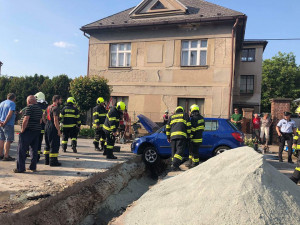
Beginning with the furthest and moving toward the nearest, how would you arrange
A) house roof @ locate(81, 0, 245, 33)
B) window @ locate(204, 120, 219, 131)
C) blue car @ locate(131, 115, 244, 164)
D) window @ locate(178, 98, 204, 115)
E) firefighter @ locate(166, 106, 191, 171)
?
window @ locate(178, 98, 204, 115) → house roof @ locate(81, 0, 245, 33) → window @ locate(204, 120, 219, 131) → blue car @ locate(131, 115, 244, 164) → firefighter @ locate(166, 106, 191, 171)

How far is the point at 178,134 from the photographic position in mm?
6000

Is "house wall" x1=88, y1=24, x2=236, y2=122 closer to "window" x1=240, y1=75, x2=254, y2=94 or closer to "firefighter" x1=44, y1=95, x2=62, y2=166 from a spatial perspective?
"firefighter" x1=44, y1=95, x2=62, y2=166

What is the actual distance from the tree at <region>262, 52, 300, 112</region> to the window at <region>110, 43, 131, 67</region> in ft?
85.9

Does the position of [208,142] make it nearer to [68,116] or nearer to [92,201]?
[92,201]

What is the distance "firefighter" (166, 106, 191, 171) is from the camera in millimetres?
5969

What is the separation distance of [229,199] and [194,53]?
1203cm

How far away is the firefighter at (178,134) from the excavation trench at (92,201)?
3.91 feet

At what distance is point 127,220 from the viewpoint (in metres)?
3.61

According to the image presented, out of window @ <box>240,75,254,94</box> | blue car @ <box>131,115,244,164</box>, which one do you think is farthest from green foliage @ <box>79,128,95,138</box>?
window @ <box>240,75,254,94</box>

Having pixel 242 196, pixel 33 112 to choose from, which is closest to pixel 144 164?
pixel 33 112

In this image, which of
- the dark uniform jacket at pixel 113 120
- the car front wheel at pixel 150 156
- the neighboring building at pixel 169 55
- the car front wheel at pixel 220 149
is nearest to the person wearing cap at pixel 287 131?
the car front wheel at pixel 220 149

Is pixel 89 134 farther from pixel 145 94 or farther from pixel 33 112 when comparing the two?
pixel 33 112

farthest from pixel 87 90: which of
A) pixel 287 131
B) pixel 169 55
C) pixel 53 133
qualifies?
pixel 287 131

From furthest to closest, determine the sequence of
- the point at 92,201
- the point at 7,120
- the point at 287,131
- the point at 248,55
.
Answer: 1. the point at 248,55
2. the point at 287,131
3. the point at 7,120
4. the point at 92,201
